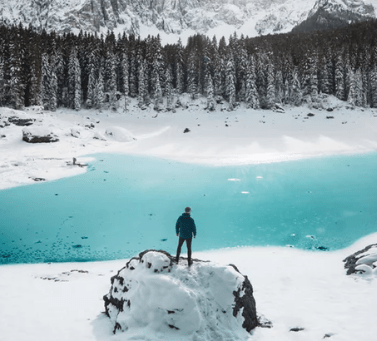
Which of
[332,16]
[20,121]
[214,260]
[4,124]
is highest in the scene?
[332,16]

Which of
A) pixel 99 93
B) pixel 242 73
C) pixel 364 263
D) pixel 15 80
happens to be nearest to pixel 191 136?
pixel 99 93

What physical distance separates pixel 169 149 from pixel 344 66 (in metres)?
57.7

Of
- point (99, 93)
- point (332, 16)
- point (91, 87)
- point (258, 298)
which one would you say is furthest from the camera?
point (332, 16)

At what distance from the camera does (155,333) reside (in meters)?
7.10

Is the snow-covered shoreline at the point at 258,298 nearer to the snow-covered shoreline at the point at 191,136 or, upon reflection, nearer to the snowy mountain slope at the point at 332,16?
the snow-covered shoreline at the point at 191,136

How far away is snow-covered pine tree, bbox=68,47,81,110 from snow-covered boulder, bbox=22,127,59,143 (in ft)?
96.2

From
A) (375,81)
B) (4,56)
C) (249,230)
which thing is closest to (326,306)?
(249,230)

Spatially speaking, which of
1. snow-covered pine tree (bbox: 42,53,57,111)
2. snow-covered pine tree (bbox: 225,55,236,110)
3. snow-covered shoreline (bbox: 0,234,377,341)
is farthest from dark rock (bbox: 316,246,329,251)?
snow-covered pine tree (bbox: 42,53,57,111)

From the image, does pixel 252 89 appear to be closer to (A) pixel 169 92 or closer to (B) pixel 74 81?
(A) pixel 169 92

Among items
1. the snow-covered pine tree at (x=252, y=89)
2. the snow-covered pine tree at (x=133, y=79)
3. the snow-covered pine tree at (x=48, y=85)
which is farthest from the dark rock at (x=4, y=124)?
the snow-covered pine tree at (x=252, y=89)

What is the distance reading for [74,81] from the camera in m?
70.6

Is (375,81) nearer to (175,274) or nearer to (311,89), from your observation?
(311,89)

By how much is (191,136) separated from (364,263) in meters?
43.7

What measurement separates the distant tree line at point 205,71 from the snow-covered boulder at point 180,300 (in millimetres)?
64942
